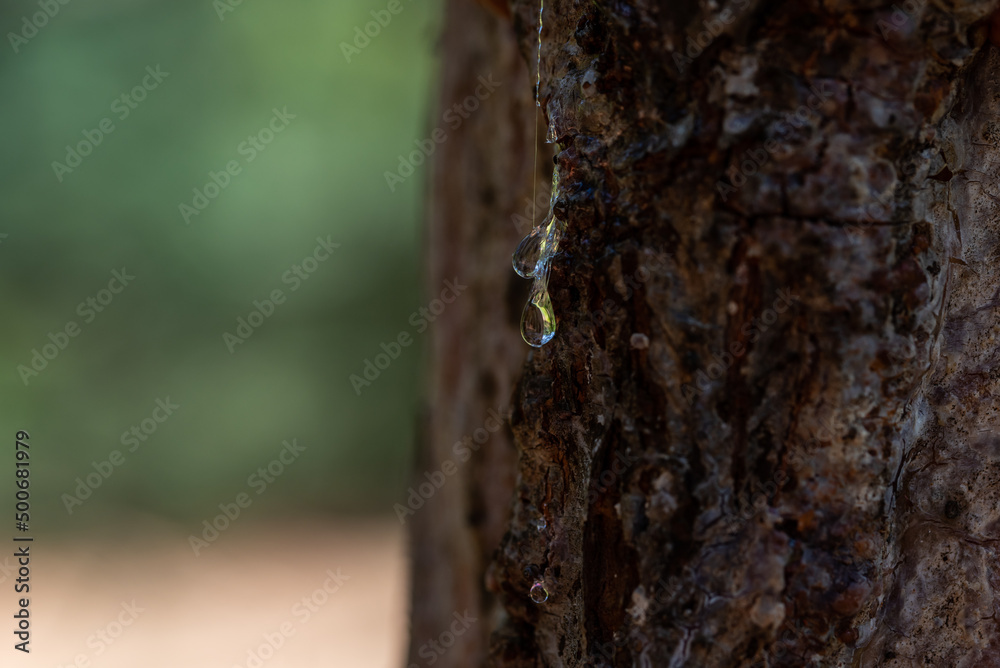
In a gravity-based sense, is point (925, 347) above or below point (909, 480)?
above

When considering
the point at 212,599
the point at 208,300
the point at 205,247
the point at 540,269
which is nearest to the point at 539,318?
the point at 540,269

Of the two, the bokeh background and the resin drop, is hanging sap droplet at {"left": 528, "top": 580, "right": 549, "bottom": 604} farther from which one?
the bokeh background

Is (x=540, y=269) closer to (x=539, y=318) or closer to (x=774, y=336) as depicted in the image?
(x=539, y=318)

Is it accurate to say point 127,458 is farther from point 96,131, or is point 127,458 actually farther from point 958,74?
point 958,74

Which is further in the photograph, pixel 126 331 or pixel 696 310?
pixel 126 331

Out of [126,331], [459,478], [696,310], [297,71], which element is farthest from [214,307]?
[696,310]

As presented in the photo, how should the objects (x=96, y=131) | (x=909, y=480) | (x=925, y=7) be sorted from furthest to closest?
(x=96, y=131), (x=909, y=480), (x=925, y=7)

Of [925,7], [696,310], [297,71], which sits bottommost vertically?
[297,71]
